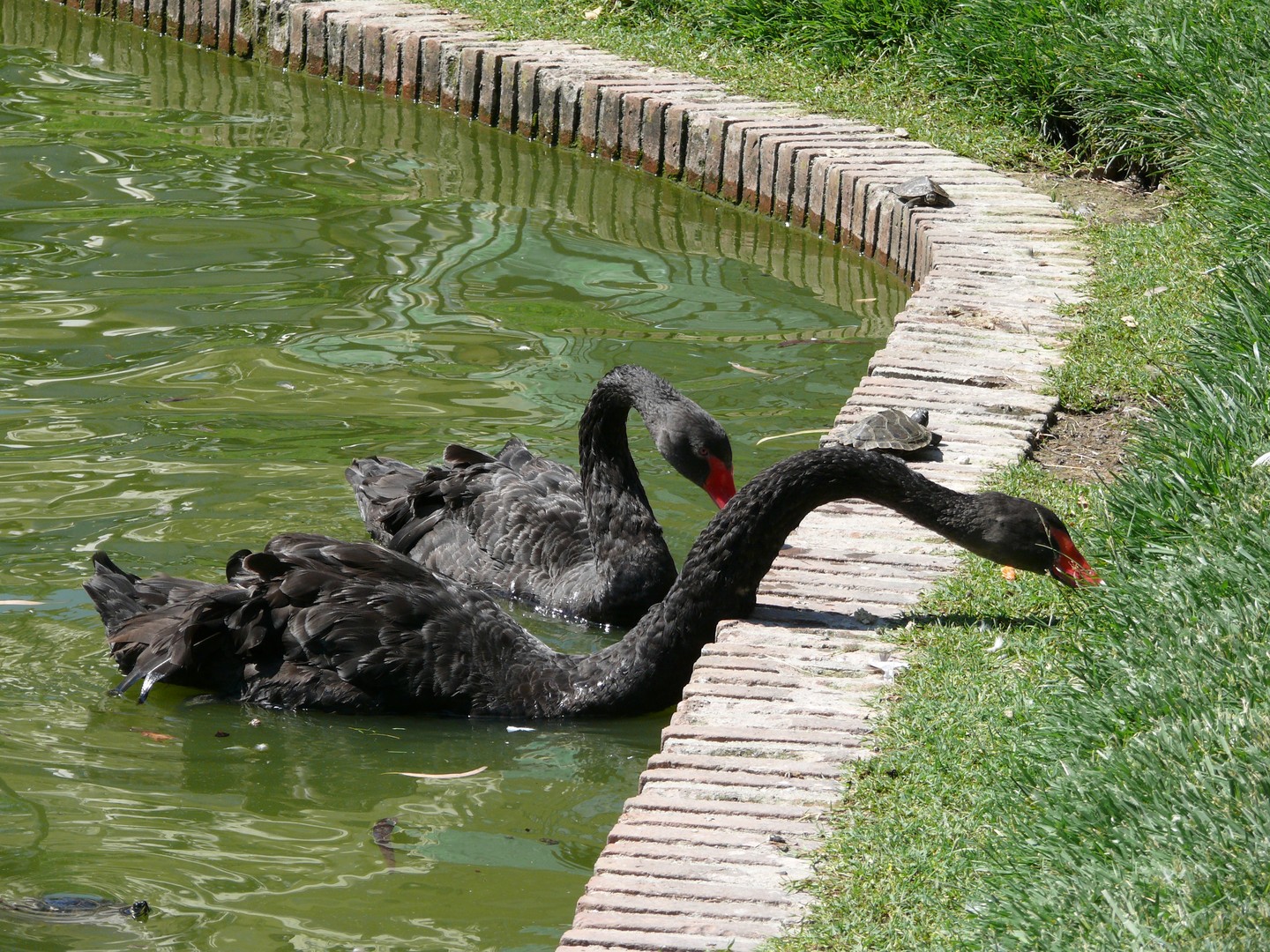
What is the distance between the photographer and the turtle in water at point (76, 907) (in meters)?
4.14

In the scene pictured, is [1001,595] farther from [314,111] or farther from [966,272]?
[314,111]

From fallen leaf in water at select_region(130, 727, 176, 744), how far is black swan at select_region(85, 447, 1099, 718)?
16cm

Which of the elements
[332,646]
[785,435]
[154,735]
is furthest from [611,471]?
[154,735]

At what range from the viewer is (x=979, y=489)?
227 inches

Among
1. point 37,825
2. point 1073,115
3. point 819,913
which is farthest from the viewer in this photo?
point 1073,115

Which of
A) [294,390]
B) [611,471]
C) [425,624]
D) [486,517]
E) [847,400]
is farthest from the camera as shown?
[294,390]

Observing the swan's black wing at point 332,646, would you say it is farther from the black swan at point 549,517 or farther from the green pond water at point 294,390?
the black swan at point 549,517

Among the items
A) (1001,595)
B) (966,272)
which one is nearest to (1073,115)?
(966,272)

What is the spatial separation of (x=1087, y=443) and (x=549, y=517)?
6.42 feet

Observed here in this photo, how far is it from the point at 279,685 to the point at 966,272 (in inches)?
150

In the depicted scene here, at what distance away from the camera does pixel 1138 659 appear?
410 centimetres

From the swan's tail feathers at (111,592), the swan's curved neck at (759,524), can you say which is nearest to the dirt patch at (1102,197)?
the swan's curved neck at (759,524)

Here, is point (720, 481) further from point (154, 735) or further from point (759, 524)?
point (154, 735)

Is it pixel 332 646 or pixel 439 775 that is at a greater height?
pixel 332 646
